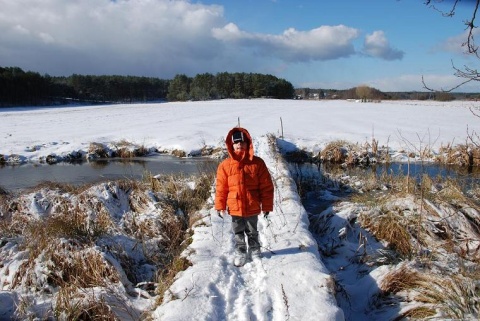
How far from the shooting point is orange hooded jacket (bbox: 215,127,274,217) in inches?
175

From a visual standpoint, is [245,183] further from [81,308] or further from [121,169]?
[121,169]

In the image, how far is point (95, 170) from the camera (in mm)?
14047

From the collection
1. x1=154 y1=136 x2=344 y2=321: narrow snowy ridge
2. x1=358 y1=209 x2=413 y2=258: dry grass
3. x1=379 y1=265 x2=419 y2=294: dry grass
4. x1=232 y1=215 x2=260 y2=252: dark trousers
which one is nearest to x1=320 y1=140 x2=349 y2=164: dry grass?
x1=358 y1=209 x2=413 y2=258: dry grass

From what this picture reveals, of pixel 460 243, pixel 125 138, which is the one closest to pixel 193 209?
pixel 460 243

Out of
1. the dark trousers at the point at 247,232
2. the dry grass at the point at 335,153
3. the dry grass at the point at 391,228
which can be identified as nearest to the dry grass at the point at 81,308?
the dark trousers at the point at 247,232

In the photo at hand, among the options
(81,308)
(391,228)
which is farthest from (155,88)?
(81,308)

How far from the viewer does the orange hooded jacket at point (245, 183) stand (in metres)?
4.45

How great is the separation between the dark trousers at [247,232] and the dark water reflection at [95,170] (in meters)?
6.80

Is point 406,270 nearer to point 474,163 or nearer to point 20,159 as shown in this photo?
point 474,163

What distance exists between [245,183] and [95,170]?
1121 cm

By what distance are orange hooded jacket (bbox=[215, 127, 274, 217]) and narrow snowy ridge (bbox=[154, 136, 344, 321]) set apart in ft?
2.24

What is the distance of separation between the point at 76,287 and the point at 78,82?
77912 millimetres

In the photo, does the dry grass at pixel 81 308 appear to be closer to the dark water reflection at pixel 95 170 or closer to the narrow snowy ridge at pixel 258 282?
the narrow snowy ridge at pixel 258 282

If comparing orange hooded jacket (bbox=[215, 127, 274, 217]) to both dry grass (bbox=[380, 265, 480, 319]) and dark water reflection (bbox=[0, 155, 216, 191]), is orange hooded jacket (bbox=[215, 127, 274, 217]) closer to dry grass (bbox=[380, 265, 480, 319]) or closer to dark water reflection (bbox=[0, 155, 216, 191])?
dry grass (bbox=[380, 265, 480, 319])
